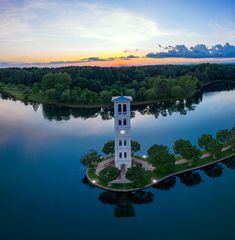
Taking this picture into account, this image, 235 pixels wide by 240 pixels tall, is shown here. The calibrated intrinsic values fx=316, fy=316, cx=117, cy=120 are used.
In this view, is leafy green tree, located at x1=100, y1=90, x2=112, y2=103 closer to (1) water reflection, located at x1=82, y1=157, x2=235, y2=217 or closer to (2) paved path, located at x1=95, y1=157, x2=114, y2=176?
(2) paved path, located at x1=95, y1=157, x2=114, y2=176

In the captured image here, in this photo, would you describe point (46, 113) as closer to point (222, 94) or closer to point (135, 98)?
point (135, 98)

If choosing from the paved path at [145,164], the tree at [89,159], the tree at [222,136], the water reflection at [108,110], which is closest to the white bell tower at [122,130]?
the paved path at [145,164]

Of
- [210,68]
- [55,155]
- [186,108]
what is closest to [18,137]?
[55,155]

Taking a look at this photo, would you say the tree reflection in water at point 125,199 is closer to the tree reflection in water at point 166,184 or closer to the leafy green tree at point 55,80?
the tree reflection in water at point 166,184

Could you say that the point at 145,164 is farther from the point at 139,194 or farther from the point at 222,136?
the point at 222,136

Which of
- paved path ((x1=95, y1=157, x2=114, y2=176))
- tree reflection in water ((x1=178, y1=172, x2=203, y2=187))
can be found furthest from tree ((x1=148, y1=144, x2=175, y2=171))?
paved path ((x1=95, y1=157, x2=114, y2=176))

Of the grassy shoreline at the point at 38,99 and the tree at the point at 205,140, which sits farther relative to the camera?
the grassy shoreline at the point at 38,99
